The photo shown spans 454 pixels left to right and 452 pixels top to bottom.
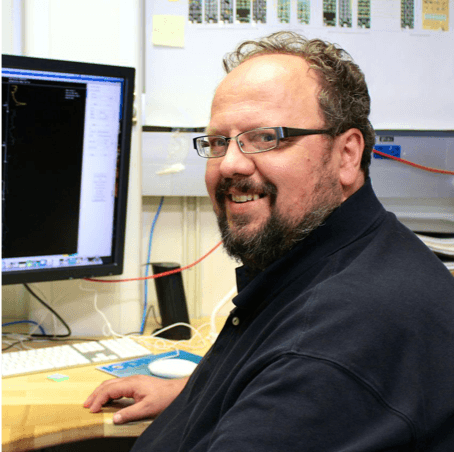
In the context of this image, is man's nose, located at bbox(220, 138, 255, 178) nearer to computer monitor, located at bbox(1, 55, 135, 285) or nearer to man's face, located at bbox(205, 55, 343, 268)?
man's face, located at bbox(205, 55, 343, 268)

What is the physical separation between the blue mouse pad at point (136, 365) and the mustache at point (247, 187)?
18.4 inches

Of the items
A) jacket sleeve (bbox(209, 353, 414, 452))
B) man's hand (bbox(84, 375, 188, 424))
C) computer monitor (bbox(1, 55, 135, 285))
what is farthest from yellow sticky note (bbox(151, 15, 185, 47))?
jacket sleeve (bbox(209, 353, 414, 452))

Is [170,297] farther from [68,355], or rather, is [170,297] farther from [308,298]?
[308,298]

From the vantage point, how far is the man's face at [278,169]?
920 mm

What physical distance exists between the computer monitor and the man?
397 millimetres

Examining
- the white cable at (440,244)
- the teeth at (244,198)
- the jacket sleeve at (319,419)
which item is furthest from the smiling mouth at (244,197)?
the white cable at (440,244)

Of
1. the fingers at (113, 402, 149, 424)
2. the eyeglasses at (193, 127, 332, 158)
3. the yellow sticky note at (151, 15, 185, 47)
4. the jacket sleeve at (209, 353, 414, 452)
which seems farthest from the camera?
the yellow sticky note at (151, 15, 185, 47)

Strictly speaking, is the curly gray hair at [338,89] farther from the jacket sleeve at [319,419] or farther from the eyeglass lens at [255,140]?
the jacket sleeve at [319,419]

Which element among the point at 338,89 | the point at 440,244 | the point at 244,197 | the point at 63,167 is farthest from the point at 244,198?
the point at 440,244

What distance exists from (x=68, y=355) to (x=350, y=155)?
0.79 m

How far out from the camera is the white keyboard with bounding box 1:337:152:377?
4.07 feet

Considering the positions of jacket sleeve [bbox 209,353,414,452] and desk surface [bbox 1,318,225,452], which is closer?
jacket sleeve [bbox 209,353,414,452]

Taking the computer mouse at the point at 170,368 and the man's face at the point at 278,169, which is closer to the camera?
the man's face at the point at 278,169

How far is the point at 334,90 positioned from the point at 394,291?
43 cm
